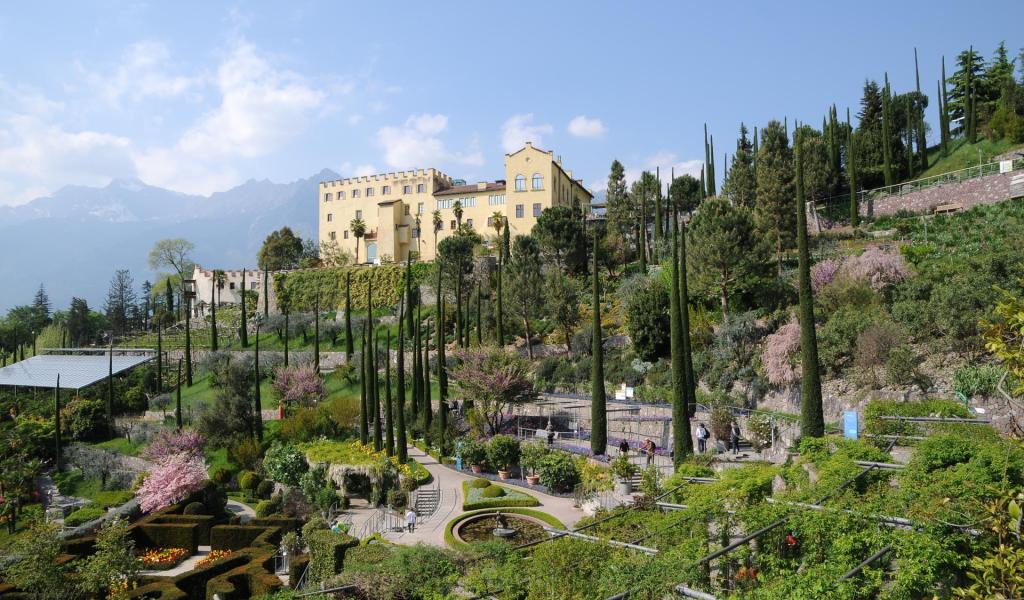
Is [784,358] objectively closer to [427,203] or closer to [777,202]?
[777,202]

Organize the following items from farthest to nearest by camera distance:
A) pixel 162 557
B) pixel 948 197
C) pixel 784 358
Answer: pixel 948 197 < pixel 784 358 < pixel 162 557

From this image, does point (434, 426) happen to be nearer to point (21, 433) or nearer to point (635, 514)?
point (635, 514)

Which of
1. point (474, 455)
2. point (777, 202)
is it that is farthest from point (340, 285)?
point (777, 202)

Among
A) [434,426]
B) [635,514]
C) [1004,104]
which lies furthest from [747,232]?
[1004,104]

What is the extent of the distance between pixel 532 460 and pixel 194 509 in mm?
13575

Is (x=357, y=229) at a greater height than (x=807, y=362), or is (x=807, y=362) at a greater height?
(x=357, y=229)

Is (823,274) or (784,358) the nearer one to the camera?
(784,358)

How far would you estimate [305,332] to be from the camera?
54.7 metres

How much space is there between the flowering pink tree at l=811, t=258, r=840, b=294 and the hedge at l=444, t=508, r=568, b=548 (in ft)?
58.5

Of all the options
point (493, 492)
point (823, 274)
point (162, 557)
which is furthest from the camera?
point (823, 274)

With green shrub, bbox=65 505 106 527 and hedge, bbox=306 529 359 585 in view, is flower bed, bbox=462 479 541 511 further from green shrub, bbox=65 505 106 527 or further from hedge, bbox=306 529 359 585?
green shrub, bbox=65 505 106 527

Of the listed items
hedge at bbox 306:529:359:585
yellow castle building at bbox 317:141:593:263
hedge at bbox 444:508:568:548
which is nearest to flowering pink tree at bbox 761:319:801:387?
hedge at bbox 444:508:568:548

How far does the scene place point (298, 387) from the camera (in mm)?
40000

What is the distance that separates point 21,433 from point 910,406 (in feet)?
152
